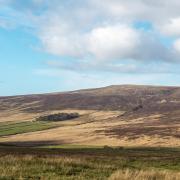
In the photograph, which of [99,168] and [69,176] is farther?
[99,168]

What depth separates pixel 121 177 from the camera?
61.8ft

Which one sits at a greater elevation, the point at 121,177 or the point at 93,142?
the point at 121,177

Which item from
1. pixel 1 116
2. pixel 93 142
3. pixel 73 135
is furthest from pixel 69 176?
pixel 1 116

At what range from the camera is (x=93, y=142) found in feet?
305

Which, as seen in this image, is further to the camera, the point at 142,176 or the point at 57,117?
the point at 57,117

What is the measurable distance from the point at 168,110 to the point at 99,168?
140154mm

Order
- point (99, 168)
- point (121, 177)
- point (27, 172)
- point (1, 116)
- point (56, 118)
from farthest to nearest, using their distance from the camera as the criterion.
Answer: point (1, 116), point (56, 118), point (99, 168), point (27, 172), point (121, 177)

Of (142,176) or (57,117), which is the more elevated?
(142,176)

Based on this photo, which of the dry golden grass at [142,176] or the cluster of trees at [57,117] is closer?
the dry golden grass at [142,176]

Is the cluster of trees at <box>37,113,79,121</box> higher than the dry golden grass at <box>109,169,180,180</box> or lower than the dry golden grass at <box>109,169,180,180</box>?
lower

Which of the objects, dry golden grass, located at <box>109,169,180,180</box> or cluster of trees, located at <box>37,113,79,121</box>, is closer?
dry golden grass, located at <box>109,169,180,180</box>

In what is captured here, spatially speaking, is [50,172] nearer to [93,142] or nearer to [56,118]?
[93,142]

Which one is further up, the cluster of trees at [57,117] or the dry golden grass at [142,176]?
the dry golden grass at [142,176]

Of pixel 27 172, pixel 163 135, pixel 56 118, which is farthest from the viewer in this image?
pixel 56 118
